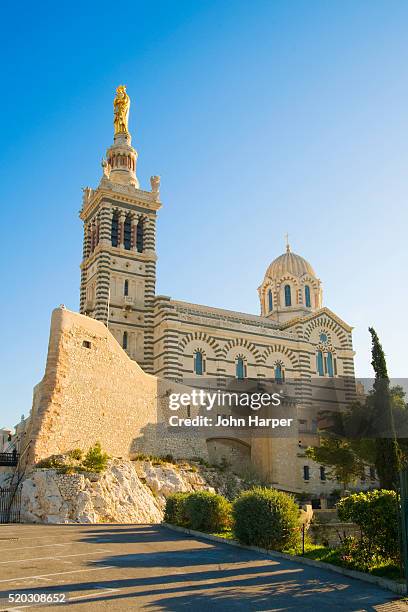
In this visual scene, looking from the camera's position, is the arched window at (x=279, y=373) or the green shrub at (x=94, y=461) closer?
the green shrub at (x=94, y=461)

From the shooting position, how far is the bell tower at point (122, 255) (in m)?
43.3

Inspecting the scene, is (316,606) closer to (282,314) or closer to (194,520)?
(194,520)

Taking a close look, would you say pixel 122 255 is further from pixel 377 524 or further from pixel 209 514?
pixel 377 524

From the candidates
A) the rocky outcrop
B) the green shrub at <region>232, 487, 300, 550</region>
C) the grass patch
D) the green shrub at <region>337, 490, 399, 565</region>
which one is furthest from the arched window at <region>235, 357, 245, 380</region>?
the green shrub at <region>337, 490, 399, 565</region>

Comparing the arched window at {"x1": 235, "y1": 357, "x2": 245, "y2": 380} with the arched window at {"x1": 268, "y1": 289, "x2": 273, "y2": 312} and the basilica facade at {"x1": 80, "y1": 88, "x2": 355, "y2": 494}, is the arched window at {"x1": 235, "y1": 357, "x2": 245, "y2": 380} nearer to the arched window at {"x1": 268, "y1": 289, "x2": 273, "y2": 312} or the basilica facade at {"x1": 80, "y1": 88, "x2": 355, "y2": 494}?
the basilica facade at {"x1": 80, "y1": 88, "x2": 355, "y2": 494}

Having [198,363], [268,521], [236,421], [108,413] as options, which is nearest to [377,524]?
[268,521]

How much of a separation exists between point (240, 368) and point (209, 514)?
91.5ft

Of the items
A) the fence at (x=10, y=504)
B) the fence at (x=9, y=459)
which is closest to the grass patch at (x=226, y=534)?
the fence at (x=10, y=504)

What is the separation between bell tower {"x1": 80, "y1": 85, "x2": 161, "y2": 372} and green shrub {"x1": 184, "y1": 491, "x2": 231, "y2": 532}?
2441 centimetres

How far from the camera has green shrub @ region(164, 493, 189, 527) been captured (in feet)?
65.4

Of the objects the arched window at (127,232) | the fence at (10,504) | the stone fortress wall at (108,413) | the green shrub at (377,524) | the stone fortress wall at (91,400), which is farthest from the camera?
the arched window at (127,232)

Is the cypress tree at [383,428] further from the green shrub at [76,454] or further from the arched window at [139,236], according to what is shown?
the arched window at [139,236]

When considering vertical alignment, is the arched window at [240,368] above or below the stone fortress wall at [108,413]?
above

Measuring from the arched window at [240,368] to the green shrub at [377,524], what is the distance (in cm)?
3251
